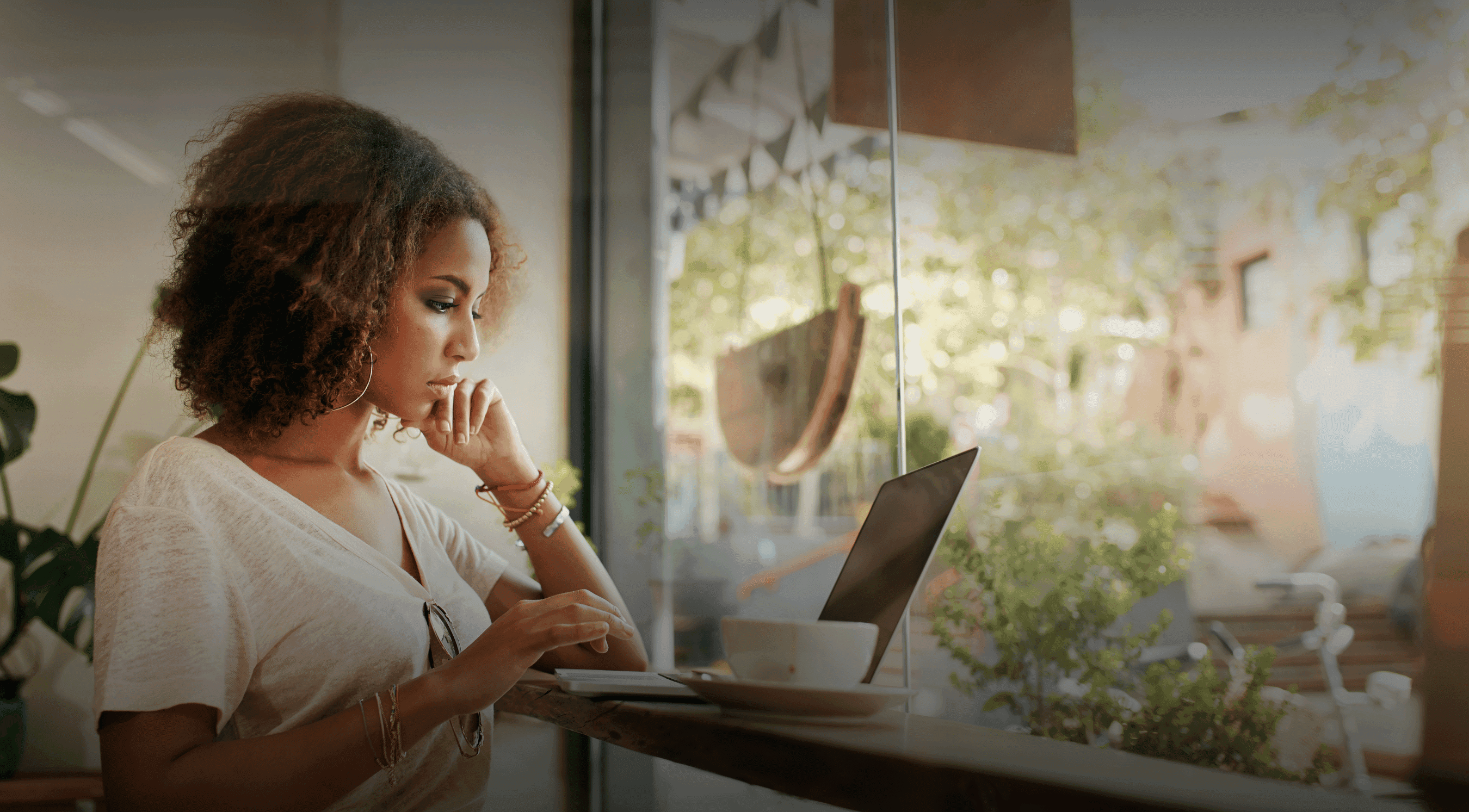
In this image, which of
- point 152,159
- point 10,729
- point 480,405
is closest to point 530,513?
point 480,405

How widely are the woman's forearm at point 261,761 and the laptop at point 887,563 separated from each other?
0.44ft

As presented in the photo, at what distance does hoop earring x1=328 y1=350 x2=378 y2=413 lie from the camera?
2.92 ft

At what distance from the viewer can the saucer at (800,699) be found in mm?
558

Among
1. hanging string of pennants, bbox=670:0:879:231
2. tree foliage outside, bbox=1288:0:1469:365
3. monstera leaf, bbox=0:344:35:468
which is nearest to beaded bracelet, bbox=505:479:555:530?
hanging string of pennants, bbox=670:0:879:231

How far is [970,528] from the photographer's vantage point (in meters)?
Result: 1.10

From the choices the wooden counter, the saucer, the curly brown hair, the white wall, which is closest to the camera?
the wooden counter

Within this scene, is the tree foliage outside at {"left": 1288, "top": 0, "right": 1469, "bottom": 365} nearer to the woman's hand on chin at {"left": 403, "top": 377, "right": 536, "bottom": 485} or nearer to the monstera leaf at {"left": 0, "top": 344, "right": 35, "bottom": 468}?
the woman's hand on chin at {"left": 403, "top": 377, "right": 536, "bottom": 485}

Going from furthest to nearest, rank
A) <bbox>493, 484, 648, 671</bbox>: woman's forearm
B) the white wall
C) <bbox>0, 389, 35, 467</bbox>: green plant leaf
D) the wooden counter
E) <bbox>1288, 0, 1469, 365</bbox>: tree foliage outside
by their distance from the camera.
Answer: <bbox>0, 389, 35, 467</bbox>: green plant leaf < the white wall < <bbox>493, 484, 648, 671</bbox>: woman's forearm < <bbox>1288, 0, 1469, 365</bbox>: tree foliage outside < the wooden counter

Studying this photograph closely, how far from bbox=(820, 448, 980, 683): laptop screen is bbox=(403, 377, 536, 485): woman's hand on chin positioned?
1.46 ft

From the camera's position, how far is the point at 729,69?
1.43m

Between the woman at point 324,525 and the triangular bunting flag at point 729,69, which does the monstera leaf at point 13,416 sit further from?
the triangular bunting flag at point 729,69

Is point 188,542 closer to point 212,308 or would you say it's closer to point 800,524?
point 212,308

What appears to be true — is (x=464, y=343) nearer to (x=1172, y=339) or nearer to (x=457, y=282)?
(x=457, y=282)

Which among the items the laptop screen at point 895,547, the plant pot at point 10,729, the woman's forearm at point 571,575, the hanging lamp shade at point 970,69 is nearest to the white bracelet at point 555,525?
the woman's forearm at point 571,575
